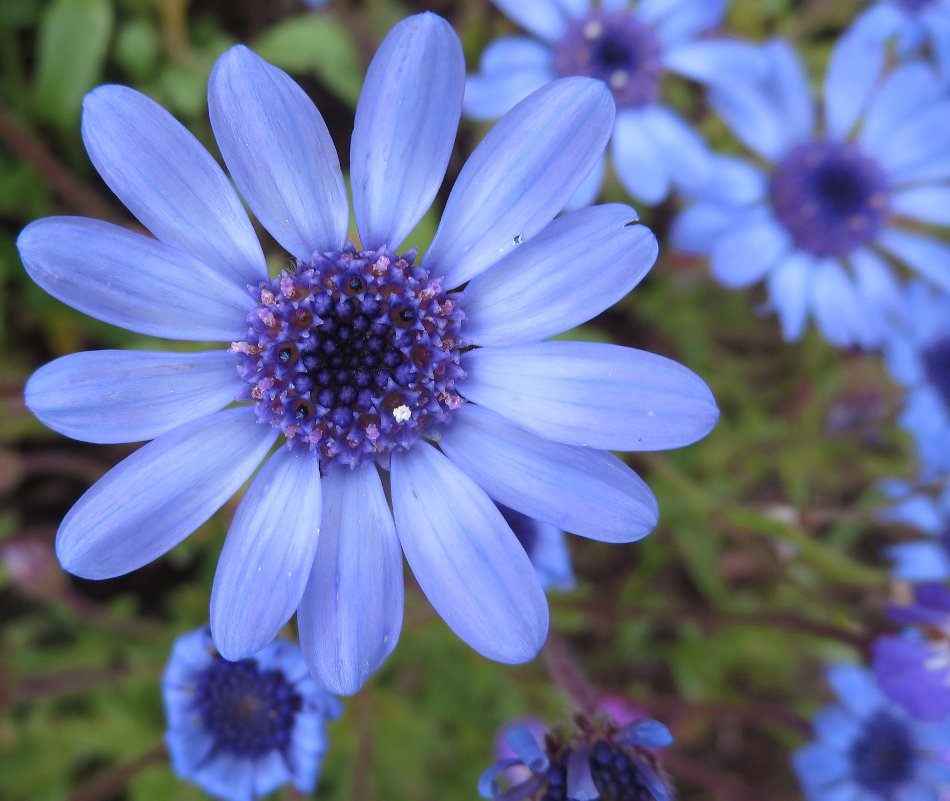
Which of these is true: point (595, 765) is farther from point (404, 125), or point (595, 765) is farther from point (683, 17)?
point (683, 17)

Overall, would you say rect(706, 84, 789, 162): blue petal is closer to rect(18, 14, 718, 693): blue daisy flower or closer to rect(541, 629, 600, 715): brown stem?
rect(18, 14, 718, 693): blue daisy flower

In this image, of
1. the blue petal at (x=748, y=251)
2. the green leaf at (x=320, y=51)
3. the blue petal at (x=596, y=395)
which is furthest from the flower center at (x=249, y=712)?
the green leaf at (x=320, y=51)

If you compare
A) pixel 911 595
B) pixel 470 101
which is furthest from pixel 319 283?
pixel 911 595

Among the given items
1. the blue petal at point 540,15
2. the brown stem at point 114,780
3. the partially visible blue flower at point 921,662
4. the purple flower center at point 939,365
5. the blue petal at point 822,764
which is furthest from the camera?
the purple flower center at point 939,365

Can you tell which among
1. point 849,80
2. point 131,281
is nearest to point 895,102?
point 849,80

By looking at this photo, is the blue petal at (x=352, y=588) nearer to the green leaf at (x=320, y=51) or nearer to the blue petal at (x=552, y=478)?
the blue petal at (x=552, y=478)

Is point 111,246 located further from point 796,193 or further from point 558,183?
point 796,193
